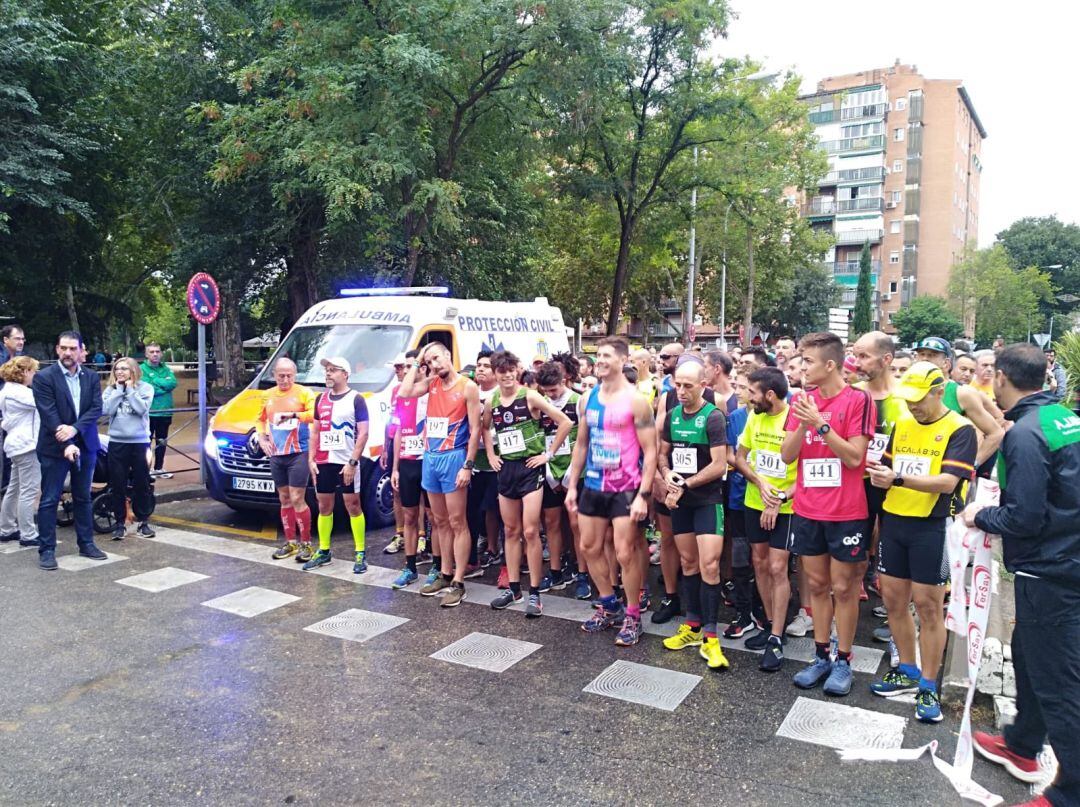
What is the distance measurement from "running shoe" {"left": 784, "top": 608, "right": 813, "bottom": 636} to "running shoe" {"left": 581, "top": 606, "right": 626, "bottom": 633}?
3.88 feet

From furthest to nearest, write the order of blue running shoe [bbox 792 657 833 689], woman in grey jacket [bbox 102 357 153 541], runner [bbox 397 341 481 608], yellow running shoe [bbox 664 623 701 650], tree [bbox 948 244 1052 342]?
tree [bbox 948 244 1052 342]
woman in grey jacket [bbox 102 357 153 541]
runner [bbox 397 341 481 608]
yellow running shoe [bbox 664 623 701 650]
blue running shoe [bbox 792 657 833 689]

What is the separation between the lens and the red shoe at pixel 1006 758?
366 cm

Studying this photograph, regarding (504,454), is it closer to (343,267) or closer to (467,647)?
(467,647)

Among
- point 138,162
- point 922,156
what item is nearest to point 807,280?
point 922,156

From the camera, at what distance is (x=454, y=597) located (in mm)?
6195

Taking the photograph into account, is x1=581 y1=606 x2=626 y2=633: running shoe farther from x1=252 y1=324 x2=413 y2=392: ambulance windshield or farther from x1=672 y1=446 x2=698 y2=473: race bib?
x1=252 y1=324 x2=413 y2=392: ambulance windshield

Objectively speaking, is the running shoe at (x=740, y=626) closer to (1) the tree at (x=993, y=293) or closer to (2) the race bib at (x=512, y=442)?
(2) the race bib at (x=512, y=442)

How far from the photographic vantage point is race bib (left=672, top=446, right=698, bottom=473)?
16.9 feet

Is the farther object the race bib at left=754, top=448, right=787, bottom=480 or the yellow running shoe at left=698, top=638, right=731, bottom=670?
the race bib at left=754, top=448, right=787, bottom=480

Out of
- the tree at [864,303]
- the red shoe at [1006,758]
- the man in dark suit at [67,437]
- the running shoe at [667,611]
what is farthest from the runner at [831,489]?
the tree at [864,303]

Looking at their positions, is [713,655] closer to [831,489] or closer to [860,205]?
[831,489]

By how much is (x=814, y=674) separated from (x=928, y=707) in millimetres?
648

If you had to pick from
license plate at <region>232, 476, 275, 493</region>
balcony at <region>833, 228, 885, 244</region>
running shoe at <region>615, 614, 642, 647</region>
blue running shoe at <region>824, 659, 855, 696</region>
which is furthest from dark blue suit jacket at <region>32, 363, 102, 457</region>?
balcony at <region>833, 228, 885, 244</region>

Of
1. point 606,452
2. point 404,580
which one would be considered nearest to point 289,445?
point 404,580
